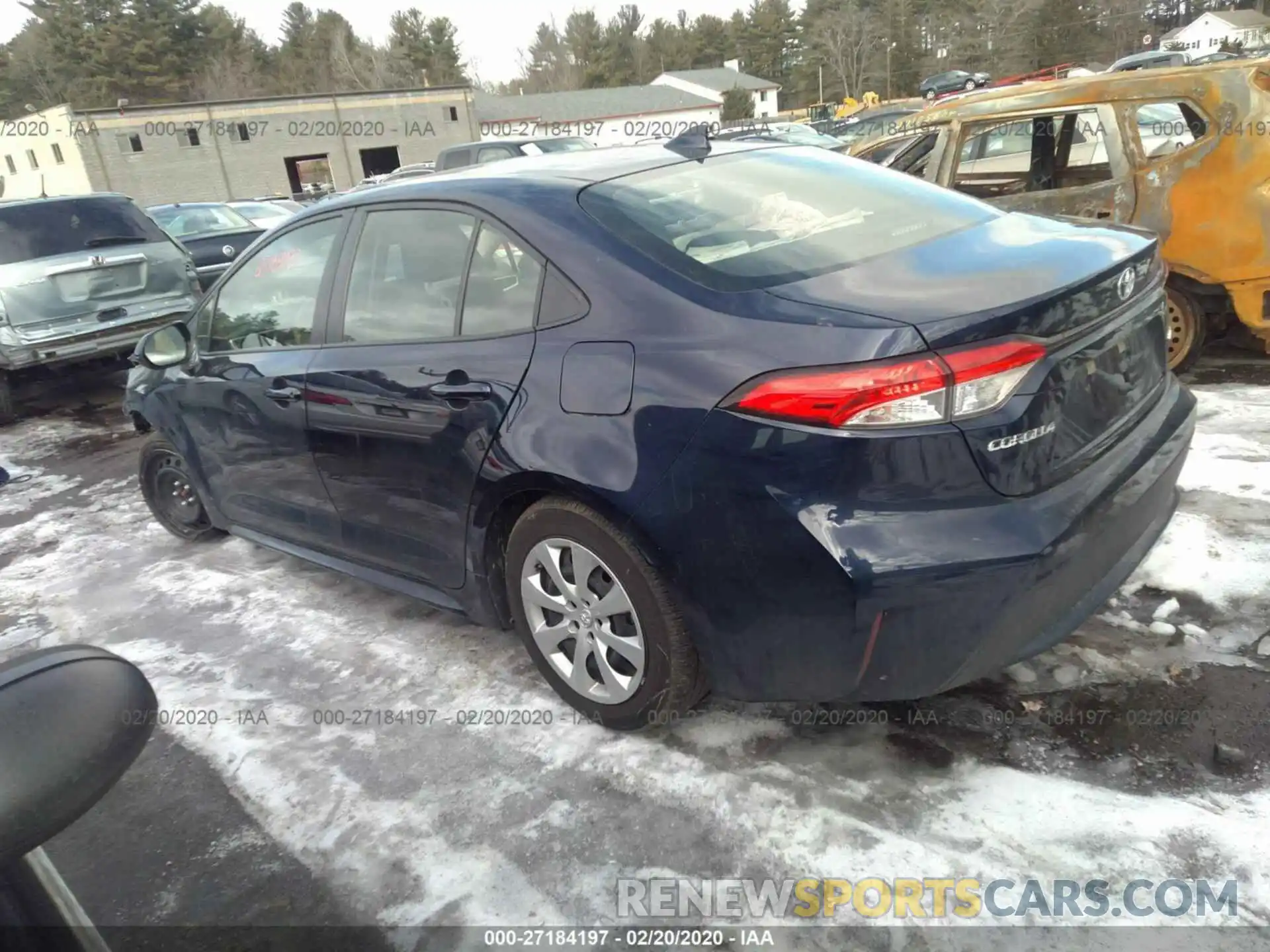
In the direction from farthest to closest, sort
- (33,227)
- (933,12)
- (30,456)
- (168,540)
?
1. (933,12)
2. (33,227)
3. (30,456)
4. (168,540)

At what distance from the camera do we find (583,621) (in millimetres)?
2621

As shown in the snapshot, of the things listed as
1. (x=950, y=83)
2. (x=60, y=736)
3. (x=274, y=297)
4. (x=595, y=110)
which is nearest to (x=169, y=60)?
(x=595, y=110)

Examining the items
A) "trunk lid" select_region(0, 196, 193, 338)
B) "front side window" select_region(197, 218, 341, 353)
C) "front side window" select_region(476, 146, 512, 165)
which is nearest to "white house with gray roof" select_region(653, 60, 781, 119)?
"front side window" select_region(476, 146, 512, 165)

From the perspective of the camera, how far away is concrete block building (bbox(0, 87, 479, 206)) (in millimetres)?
40375

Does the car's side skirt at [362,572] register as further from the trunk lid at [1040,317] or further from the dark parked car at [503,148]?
the dark parked car at [503,148]

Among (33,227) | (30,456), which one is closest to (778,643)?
(30,456)

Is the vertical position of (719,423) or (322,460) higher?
(719,423)

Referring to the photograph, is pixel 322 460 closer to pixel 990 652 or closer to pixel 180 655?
pixel 180 655

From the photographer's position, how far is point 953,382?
1960mm

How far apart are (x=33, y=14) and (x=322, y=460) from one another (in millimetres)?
75855

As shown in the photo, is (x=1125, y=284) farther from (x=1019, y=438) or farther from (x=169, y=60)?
(x=169, y=60)

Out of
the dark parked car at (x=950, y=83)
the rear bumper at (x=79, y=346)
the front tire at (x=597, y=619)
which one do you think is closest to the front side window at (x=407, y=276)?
the front tire at (x=597, y=619)

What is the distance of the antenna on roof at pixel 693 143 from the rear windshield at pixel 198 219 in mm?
10159

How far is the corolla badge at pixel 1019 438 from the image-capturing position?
200 centimetres
